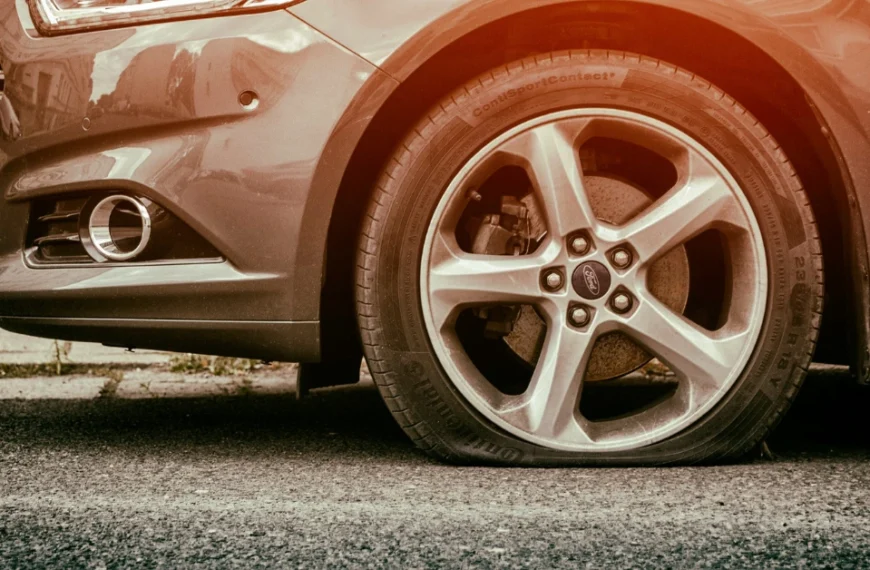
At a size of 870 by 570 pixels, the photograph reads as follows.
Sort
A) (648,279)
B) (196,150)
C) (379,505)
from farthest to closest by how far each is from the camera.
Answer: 1. (648,279)
2. (196,150)
3. (379,505)

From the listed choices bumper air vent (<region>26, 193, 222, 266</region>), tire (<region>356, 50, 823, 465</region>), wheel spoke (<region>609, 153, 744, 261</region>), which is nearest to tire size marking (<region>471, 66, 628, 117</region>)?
tire (<region>356, 50, 823, 465</region>)

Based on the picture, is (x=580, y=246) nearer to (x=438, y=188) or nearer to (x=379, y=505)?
(x=438, y=188)

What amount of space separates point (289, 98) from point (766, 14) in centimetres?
97

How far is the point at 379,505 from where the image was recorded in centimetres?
158

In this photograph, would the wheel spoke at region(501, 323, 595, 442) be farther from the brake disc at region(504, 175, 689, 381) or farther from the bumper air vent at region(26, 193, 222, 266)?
the bumper air vent at region(26, 193, 222, 266)

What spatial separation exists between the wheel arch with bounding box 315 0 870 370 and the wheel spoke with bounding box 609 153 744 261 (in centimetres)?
22

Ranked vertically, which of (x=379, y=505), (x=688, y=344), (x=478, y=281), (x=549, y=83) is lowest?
(x=379, y=505)

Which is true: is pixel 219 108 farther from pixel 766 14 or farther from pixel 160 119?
pixel 766 14

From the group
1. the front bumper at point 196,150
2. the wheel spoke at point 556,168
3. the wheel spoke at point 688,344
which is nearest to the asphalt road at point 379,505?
the wheel spoke at point 688,344

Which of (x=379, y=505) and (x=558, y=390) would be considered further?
(x=558, y=390)

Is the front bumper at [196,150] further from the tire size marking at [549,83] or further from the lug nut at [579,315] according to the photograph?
the lug nut at [579,315]

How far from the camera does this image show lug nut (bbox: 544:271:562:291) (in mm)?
1800

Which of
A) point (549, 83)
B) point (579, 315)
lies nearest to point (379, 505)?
point (579, 315)

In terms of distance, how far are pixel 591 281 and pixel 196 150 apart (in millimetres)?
859
